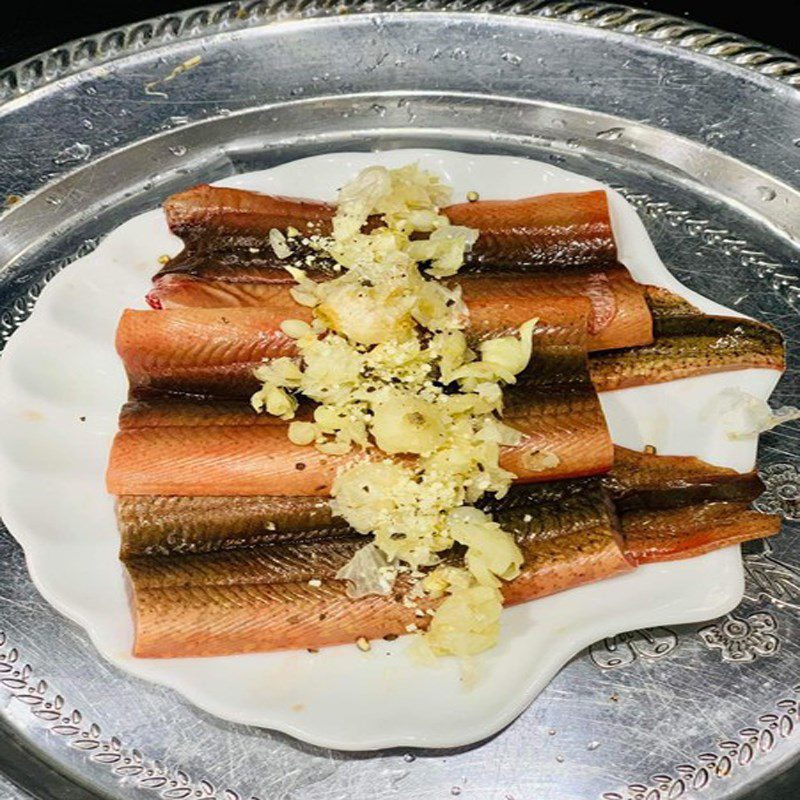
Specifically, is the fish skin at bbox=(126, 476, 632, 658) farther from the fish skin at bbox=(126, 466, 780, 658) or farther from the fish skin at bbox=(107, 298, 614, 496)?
the fish skin at bbox=(107, 298, 614, 496)

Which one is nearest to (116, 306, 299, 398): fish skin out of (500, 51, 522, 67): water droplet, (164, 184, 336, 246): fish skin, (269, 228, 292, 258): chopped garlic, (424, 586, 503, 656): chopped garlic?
(269, 228, 292, 258): chopped garlic

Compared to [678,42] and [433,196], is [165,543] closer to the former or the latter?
[433,196]

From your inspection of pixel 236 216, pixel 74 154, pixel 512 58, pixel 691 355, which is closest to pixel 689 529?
pixel 691 355

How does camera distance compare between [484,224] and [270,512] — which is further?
[484,224]

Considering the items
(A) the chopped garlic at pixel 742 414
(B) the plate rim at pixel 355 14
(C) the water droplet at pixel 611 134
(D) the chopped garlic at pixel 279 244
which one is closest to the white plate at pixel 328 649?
(A) the chopped garlic at pixel 742 414

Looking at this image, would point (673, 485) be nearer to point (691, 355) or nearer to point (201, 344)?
point (691, 355)

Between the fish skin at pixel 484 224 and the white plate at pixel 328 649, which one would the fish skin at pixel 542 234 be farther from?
the white plate at pixel 328 649

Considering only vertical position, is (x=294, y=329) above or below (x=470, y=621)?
above

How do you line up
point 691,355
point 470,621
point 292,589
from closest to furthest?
point 470,621 < point 292,589 < point 691,355

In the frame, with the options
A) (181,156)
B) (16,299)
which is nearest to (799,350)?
(181,156)
